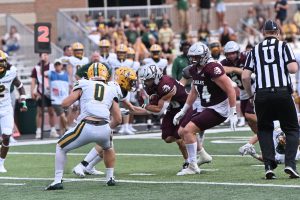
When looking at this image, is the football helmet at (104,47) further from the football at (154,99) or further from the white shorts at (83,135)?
the white shorts at (83,135)

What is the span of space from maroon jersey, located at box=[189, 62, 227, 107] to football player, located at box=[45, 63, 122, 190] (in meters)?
1.65

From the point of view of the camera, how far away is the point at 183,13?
3139cm

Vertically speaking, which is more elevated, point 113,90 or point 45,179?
point 113,90

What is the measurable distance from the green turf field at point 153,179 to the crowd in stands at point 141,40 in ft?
6.43

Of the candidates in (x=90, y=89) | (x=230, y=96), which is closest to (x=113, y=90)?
(x=90, y=89)

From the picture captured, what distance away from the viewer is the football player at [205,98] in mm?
14057

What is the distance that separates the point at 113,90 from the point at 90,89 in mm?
297

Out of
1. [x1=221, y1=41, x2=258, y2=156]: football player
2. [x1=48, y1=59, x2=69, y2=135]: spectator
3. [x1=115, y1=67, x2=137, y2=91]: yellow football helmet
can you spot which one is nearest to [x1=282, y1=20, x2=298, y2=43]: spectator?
[x1=48, y1=59, x2=69, y2=135]: spectator

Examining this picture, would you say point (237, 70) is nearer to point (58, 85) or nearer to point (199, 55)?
point (199, 55)

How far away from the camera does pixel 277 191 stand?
11734 mm

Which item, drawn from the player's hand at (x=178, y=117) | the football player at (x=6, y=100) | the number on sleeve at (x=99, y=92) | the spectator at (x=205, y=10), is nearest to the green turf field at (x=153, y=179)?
the football player at (x=6, y=100)

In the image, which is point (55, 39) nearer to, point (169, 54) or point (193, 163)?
point (169, 54)

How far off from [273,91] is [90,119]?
86.8 inches

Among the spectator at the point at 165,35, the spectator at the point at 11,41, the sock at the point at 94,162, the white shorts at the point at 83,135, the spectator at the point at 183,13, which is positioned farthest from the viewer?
the spectator at the point at 183,13
